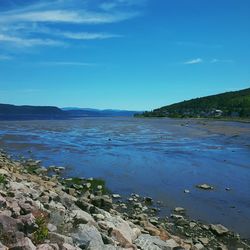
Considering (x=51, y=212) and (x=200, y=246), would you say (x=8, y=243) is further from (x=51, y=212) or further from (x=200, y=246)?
(x=200, y=246)

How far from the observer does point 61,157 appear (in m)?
45.0

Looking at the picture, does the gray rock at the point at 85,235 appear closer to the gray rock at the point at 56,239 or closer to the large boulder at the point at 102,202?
the gray rock at the point at 56,239

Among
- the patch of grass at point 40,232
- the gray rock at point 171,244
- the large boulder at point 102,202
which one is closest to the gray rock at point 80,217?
the patch of grass at point 40,232

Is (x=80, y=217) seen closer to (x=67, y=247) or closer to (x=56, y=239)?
(x=56, y=239)

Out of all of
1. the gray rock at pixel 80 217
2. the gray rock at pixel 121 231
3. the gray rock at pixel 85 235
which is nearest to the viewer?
the gray rock at pixel 85 235

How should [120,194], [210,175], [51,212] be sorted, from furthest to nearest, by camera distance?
[210,175], [120,194], [51,212]

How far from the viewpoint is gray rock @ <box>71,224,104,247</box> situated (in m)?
11.3

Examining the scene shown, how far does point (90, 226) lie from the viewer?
12555 millimetres

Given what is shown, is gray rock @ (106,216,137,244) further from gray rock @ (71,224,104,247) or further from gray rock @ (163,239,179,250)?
gray rock @ (163,239,179,250)

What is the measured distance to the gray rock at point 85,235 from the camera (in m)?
11.3

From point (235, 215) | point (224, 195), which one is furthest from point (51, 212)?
point (224, 195)

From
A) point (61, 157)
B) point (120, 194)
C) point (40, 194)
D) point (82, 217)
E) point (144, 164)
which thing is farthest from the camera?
point (61, 157)

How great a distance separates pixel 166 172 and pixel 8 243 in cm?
2702

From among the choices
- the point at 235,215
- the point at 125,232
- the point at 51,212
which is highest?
the point at 51,212
